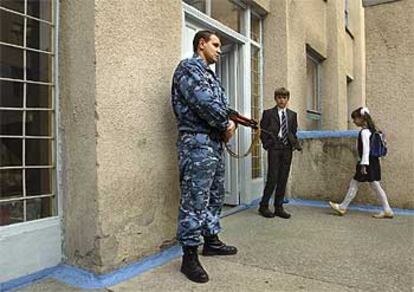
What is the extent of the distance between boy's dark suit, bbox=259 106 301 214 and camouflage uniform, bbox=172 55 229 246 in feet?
6.45

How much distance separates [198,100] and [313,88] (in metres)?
6.46

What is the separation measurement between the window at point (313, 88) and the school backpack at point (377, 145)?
10.0 feet

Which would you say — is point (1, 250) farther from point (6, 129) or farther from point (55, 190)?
point (6, 129)

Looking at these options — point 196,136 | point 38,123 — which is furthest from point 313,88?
point 38,123

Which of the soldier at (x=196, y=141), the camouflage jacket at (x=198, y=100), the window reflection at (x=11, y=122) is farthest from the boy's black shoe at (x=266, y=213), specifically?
the window reflection at (x=11, y=122)

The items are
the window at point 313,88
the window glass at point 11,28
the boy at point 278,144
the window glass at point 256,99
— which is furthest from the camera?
the window at point 313,88

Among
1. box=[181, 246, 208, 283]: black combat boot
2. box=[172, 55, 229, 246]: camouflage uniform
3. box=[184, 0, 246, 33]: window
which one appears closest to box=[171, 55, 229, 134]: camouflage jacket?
box=[172, 55, 229, 246]: camouflage uniform

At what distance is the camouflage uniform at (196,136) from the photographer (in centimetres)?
279

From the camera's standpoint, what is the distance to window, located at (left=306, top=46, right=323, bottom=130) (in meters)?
8.02

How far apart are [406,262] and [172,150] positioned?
87.1 inches

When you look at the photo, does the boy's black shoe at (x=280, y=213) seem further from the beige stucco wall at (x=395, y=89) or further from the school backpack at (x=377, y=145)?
the beige stucco wall at (x=395, y=89)

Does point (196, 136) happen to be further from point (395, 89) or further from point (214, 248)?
point (395, 89)

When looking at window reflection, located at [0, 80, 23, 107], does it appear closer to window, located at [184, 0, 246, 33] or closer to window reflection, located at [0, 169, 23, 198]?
window reflection, located at [0, 169, 23, 198]

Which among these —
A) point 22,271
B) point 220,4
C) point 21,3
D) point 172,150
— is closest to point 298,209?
point 172,150
